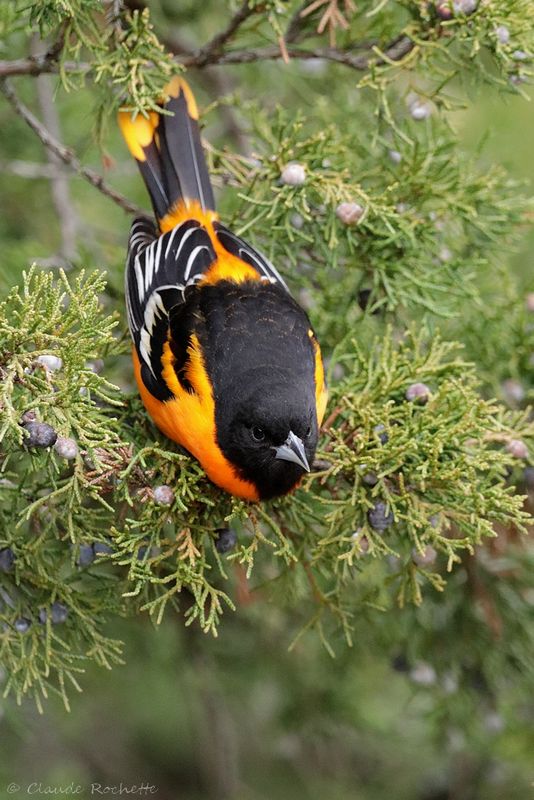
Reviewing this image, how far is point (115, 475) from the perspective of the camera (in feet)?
8.04

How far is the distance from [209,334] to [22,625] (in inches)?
39.0

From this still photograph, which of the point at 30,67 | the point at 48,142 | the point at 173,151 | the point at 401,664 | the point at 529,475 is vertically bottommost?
the point at 401,664

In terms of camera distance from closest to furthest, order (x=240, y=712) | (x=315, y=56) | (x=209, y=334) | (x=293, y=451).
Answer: (x=293, y=451) < (x=209, y=334) < (x=315, y=56) < (x=240, y=712)

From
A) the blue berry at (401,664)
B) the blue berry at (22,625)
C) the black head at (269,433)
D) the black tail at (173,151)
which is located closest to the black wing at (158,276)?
the black tail at (173,151)

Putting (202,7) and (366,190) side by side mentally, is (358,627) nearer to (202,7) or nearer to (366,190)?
(366,190)

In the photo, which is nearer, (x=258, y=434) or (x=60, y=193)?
(x=258, y=434)

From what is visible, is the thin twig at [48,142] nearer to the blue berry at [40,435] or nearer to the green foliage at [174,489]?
the green foliage at [174,489]

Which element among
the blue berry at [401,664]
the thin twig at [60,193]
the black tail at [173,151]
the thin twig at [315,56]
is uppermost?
the thin twig at [315,56]

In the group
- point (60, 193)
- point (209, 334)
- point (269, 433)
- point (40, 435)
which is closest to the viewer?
point (40, 435)

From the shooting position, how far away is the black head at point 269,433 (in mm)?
2633

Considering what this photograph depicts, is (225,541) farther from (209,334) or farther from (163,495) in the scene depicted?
(209,334)

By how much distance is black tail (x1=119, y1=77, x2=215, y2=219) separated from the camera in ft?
10.8

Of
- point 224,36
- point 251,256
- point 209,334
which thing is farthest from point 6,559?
point 224,36

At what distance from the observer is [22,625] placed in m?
2.60
